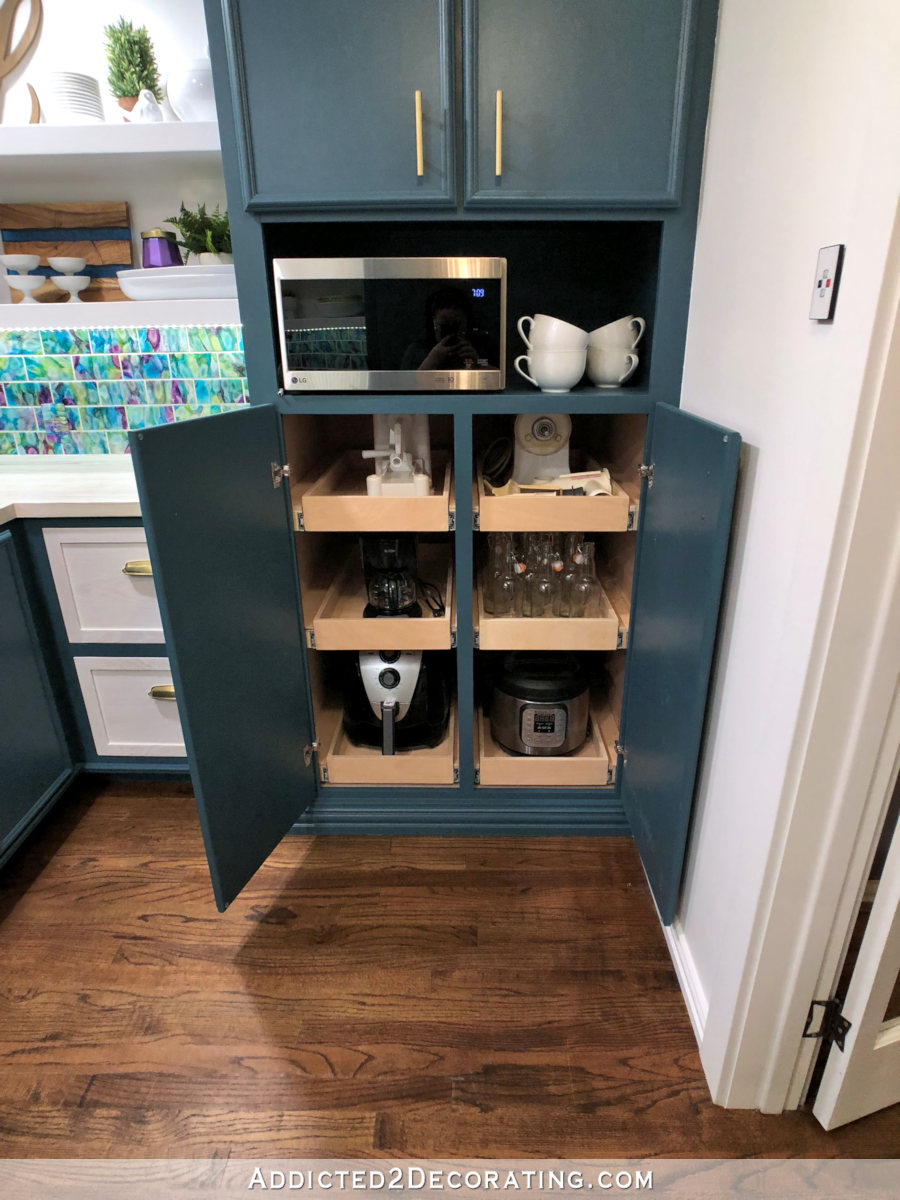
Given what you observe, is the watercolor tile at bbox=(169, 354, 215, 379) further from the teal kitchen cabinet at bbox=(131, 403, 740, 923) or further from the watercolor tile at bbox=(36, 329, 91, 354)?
the teal kitchen cabinet at bbox=(131, 403, 740, 923)

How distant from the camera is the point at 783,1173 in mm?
1080

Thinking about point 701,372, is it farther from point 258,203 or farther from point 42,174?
point 42,174

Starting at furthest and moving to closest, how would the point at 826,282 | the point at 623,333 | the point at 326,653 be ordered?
the point at 326,653 < the point at 623,333 < the point at 826,282

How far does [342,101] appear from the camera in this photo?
49.5 inches

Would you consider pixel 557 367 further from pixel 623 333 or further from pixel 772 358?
pixel 772 358

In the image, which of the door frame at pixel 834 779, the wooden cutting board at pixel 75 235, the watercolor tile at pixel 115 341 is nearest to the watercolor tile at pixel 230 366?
the watercolor tile at pixel 115 341

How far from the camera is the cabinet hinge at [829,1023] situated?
1074 millimetres

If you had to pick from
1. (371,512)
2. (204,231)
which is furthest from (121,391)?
(371,512)

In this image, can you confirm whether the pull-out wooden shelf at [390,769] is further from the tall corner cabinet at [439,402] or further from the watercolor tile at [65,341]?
the watercolor tile at [65,341]

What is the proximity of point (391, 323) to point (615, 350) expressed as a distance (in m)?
0.48

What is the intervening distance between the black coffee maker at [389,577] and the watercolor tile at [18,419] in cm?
115

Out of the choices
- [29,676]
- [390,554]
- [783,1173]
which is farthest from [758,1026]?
[29,676]

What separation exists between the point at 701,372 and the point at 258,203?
90cm

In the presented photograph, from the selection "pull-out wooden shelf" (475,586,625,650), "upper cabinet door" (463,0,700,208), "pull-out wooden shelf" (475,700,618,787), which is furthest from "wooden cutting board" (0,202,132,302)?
"pull-out wooden shelf" (475,700,618,787)
